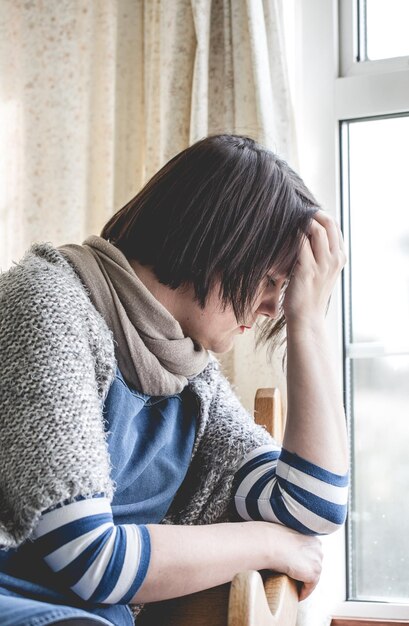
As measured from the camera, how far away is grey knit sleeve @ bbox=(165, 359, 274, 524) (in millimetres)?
1154

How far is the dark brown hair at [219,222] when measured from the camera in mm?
1096

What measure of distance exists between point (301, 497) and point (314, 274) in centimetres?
30

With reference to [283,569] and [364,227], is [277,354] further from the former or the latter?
[283,569]

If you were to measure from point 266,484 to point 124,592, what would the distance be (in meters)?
0.31

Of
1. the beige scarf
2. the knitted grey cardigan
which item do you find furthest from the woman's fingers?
the knitted grey cardigan

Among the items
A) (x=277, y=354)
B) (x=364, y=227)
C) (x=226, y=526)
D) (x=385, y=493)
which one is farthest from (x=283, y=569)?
(x=364, y=227)

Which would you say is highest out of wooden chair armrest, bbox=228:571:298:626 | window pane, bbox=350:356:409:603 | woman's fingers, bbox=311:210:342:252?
woman's fingers, bbox=311:210:342:252

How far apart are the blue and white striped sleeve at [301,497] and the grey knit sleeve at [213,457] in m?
0.06

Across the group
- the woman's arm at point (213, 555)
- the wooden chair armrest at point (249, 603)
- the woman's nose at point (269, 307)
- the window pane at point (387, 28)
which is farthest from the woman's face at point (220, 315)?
the window pane at point (387, 28)

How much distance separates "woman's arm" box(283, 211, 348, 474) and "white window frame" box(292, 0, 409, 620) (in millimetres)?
577

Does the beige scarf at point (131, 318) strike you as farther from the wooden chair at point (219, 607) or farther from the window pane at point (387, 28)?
the window pane at point (387, 28)

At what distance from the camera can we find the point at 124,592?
2.81 feet

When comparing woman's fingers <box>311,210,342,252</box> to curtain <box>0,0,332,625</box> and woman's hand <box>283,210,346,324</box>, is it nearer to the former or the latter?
woman's hand <box>283,210,346,324</box>

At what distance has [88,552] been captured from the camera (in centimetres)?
84
